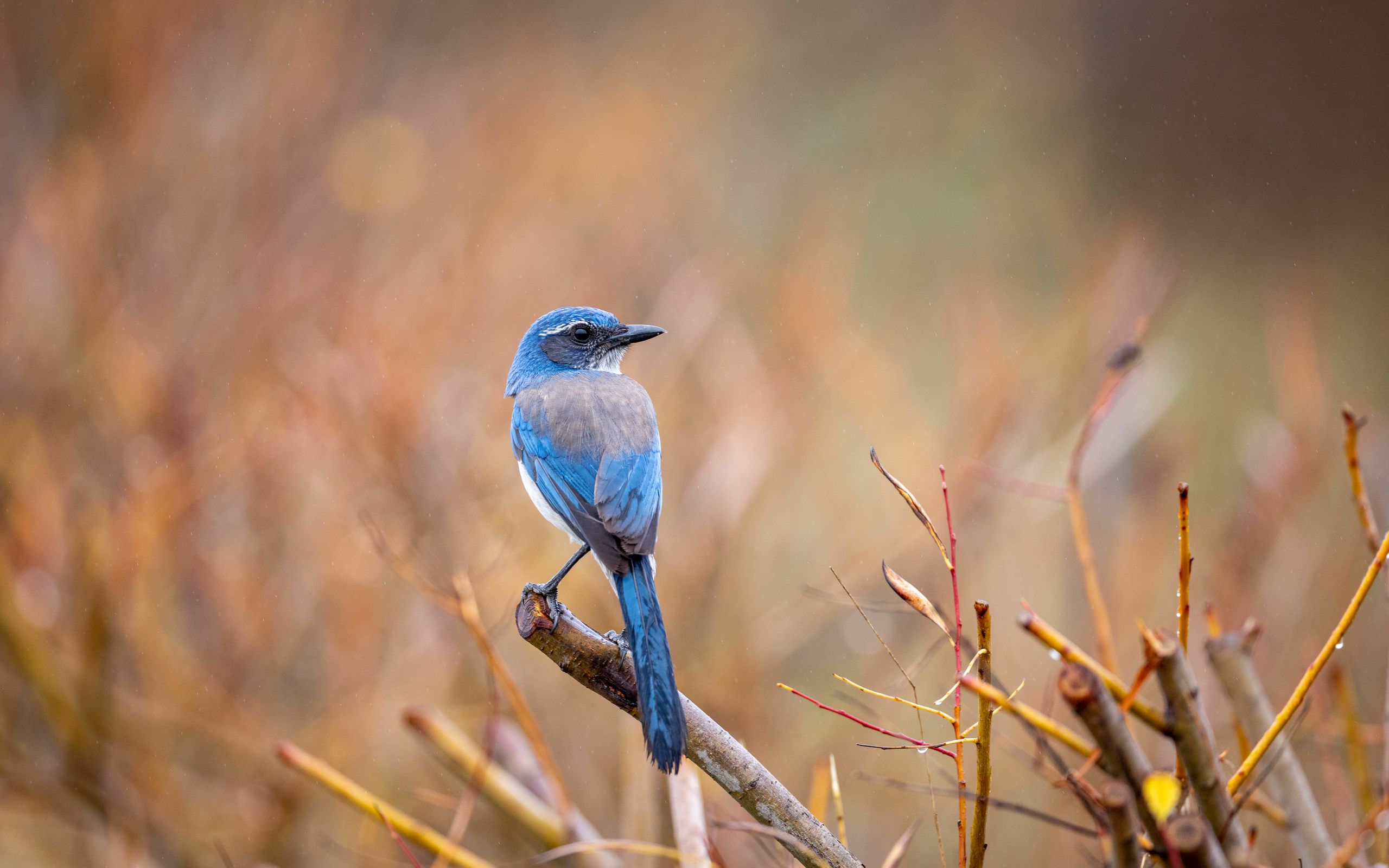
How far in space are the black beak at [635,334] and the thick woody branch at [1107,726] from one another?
1786 millimetres

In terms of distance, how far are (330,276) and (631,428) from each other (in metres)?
2.66

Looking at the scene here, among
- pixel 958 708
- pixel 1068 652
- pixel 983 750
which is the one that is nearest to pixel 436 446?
pixel 958 708

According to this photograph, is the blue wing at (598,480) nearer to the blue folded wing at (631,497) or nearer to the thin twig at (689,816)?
the blue folded wing at (631,497)

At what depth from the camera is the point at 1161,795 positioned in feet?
2.98

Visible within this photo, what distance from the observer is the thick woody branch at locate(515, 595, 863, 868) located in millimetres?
1334

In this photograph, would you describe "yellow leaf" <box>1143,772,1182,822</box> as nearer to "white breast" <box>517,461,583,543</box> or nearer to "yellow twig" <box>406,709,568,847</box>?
"white breast" <box>517,461,583,543</box>

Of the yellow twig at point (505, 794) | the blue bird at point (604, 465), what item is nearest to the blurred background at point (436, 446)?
the yellow twig at point (505, 794)

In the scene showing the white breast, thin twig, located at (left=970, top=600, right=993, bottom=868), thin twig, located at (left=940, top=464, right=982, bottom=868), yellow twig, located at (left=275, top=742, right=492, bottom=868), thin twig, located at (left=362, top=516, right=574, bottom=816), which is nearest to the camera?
thin twig, located at (left=970, top=600, right=993, bottom=868)

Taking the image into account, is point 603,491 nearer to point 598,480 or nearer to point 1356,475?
point 598,480

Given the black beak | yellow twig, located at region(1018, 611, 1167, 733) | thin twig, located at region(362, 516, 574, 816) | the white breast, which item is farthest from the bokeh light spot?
yellow twig, located at region(1018, 611, 1167, 733)

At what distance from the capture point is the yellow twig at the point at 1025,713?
0.99 m

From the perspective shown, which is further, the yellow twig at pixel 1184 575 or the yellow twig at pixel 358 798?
the yellow twig at pixel 358 798

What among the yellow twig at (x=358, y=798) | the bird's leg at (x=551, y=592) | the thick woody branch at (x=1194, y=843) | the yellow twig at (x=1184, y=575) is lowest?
the yellow twig at (x=358, y=798)

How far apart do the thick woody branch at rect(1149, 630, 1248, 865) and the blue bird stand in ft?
2.29
